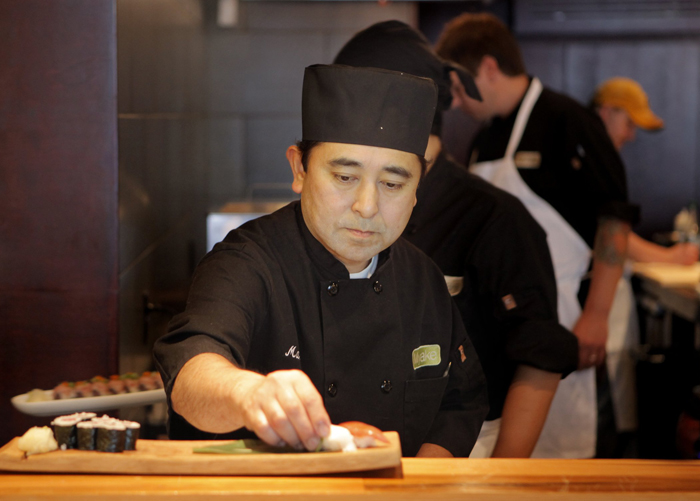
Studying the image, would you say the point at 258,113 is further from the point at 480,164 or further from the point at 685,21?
the point at 685,21

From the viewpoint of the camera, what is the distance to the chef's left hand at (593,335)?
2.29 meters

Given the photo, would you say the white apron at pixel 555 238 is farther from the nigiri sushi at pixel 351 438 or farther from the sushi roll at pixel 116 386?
the nigiri sushi at pixel 351 438

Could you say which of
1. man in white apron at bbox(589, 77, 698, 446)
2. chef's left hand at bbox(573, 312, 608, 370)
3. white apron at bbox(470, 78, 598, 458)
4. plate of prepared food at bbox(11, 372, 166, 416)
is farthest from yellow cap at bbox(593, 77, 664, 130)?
plate of prepared food at bbox(11, 372, 166, 416)

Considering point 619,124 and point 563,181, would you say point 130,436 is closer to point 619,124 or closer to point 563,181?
point 563,181

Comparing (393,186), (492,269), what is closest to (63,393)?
(393,186)

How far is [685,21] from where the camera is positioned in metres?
4.37

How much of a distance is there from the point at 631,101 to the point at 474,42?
79.0 inches

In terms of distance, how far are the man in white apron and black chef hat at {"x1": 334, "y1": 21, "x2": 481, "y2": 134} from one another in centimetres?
185

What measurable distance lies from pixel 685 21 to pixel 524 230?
341 centimetres

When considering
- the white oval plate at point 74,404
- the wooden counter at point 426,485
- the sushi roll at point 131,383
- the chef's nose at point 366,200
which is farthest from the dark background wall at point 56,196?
the wooden counter at point 426,485

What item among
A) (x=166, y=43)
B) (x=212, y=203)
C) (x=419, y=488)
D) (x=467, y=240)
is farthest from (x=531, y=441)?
(x=212, y=203)

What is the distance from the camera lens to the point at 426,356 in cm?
129

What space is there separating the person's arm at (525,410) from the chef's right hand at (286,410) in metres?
0.89

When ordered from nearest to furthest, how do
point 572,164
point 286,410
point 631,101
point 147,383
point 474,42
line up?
point 286,410
point 147,383
point 474,42
point 572,164
point 631,101
